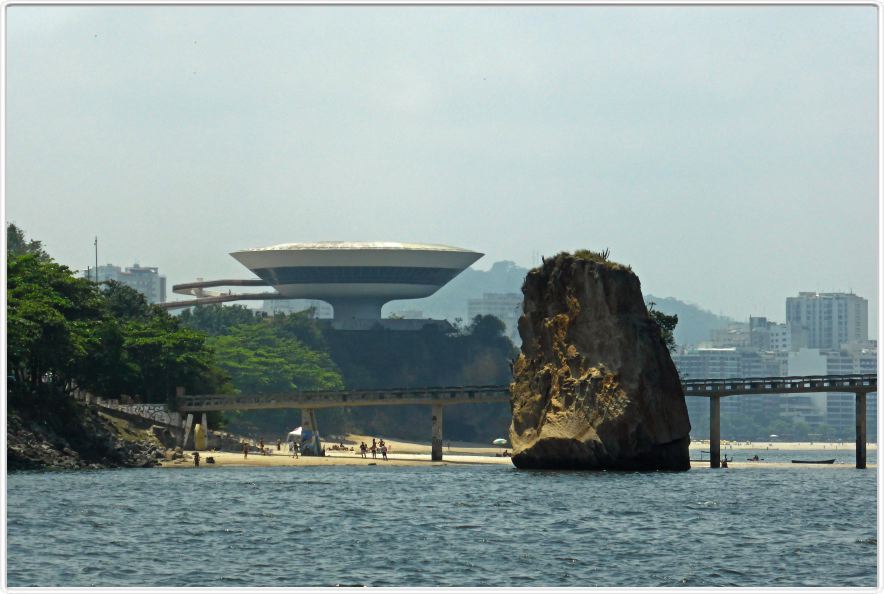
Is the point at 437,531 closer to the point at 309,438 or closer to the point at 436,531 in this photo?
the point at 436,531

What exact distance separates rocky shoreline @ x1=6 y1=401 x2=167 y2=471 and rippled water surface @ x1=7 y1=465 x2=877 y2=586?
371cm

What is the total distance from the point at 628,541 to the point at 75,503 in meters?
24.6

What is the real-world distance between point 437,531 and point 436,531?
4 cm

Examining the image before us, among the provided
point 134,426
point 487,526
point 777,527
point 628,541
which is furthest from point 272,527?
point 134,426

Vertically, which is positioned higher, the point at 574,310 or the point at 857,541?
the point at 574,310

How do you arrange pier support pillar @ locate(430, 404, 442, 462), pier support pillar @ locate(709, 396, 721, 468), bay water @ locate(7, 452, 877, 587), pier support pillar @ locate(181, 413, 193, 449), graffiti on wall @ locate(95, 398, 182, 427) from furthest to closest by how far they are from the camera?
pier support pillar @ locate(430, 404, 442, 462) < pier support pillar @ locate(181, 413, 193, 449) < graffiti on wall @ locate(95, 398, 182, 427) < pier support pillar @ locate(709, 396, 721, 468) < bay water @ locate(7, 452, 877, 587)

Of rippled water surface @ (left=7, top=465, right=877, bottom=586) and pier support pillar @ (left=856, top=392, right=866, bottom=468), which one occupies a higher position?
pier support pillar @ (left=856, top=392, right=866, bottom=468)

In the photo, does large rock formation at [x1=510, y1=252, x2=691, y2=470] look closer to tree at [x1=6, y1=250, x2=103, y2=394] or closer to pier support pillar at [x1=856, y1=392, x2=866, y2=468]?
pier support pillar at [x1=856, y1=392, x2=866, y2=468]

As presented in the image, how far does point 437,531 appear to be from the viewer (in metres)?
66.1

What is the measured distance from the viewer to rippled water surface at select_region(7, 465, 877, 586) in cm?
Answer: 5334

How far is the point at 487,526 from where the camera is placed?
224 ft

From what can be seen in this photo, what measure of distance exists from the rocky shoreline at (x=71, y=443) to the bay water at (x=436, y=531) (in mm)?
4436

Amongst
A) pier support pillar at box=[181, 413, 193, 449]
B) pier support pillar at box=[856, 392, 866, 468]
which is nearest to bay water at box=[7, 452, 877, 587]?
pier support pillar at box=[856, 392, 866, 468]

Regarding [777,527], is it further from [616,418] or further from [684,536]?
[616,418]
